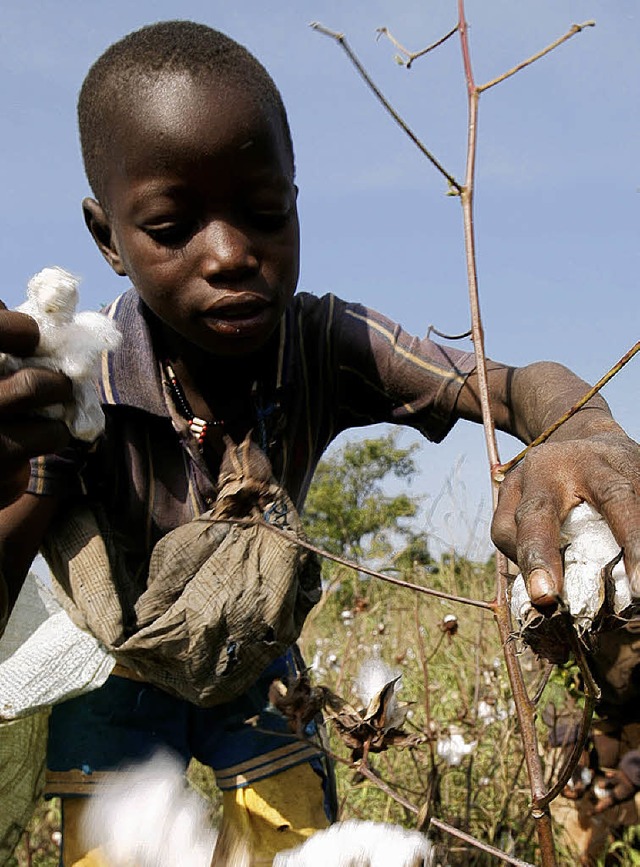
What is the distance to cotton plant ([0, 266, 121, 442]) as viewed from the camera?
3.21ft

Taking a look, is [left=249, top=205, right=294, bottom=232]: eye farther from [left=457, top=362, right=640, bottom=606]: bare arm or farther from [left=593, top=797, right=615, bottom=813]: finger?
[left=593, top=797, right=615, bottom=813]: finger

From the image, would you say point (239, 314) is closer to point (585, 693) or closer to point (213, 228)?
point (213, 228)

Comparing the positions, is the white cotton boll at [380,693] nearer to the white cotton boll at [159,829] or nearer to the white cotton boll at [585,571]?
the white cotton boll at [159,829]

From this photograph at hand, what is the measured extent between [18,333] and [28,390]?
6cm

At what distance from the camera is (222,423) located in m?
1.54

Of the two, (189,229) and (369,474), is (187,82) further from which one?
(369,474)

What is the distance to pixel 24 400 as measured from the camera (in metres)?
0.94

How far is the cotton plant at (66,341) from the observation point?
978 mm

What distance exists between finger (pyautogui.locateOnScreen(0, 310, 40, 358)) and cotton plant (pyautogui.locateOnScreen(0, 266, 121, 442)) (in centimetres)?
1

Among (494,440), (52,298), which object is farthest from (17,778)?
(494,440)

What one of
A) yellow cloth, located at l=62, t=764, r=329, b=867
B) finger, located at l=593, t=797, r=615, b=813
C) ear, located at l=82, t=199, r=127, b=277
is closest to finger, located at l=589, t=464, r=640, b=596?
ear, located at l=82, t=199, r=127, b=277

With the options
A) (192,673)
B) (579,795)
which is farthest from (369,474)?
(192,673)

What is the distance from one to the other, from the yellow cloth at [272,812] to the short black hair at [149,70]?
→ 1.03 m

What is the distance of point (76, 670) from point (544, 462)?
3.58 feet
